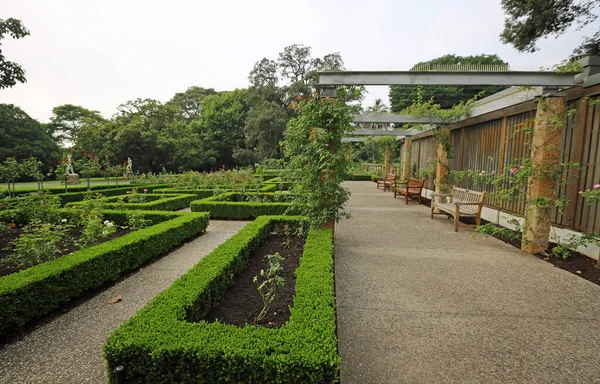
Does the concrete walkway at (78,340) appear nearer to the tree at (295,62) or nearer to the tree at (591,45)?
the tree at (591,45)

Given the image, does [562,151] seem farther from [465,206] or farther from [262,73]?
[262,73]

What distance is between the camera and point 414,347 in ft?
7.39

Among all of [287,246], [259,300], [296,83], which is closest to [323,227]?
[287,246]

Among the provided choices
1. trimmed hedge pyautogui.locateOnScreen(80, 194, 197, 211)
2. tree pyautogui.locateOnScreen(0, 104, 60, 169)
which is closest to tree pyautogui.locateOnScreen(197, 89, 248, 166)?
tree pyautogui.locateOnScreen(0, 104, 60, 169)

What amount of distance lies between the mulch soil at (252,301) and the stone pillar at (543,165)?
13.1ft

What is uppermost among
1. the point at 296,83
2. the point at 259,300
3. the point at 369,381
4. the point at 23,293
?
the point at 296,83

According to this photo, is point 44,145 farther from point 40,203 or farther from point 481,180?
point 481,180

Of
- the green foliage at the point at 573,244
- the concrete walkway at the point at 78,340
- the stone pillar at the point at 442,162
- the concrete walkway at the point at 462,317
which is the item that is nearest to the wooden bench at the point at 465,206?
the stone pillar at the point at 442,162

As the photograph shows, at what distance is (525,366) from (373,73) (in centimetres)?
452

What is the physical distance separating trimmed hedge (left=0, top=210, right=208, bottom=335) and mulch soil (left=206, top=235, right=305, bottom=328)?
5.32 feet

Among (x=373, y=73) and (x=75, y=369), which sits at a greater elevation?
(x=373, y=73)

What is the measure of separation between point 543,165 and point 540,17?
43.0ft

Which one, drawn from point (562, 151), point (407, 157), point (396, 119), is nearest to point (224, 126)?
point (407, 157)

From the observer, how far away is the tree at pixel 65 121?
36.8 m
